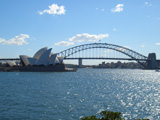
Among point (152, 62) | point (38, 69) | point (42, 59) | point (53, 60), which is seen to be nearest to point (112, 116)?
point (53, 60)

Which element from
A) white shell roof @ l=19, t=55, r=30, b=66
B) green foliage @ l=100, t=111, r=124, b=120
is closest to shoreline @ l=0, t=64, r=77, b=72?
white shell roof @ l=19, t=55, r=30, b=66

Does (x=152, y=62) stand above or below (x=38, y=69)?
above

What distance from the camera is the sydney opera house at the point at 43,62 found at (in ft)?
254

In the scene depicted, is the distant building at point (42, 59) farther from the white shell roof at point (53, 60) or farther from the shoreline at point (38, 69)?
the shoreline at point (38, 69)

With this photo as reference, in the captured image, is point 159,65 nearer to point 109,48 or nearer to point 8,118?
point 109,48

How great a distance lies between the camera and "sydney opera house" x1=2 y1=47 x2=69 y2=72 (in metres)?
77.6

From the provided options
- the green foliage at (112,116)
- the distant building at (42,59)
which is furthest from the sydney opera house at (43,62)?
the green foliage at (112,116)

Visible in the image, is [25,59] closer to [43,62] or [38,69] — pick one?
[38,69]

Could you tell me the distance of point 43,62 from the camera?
7800cm

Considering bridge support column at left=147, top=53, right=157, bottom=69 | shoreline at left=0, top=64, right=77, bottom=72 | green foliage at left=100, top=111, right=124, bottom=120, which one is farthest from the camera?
bridge support column at left=147, top=53, right=157, bottom=69

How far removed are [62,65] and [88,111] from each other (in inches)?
2631

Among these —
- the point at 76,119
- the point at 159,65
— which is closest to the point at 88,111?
the point at 76,119

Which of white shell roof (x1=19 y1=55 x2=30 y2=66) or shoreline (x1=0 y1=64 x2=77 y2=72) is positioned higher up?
Answer: white shell roof (x1=19 y1=55 x2=30 y2=66)

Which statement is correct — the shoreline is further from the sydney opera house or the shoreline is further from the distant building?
the distant building
